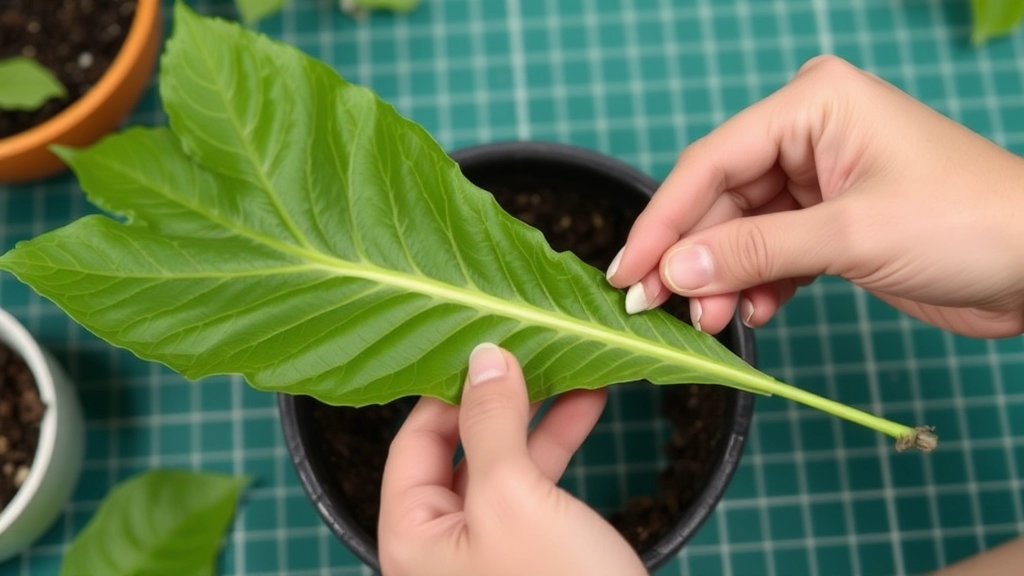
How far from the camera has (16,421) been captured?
2.26ft

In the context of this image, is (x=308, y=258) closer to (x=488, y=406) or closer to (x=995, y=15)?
(x=488, y=406)

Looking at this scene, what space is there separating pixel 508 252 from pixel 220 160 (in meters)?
0.16

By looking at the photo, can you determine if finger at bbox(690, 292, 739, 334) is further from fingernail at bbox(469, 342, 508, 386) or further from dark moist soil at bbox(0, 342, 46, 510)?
dark moist soil at bbox(0, 342, 46, 510)

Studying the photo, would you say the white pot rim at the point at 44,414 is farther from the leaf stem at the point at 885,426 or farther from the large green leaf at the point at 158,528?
the leaf stem at the point at 885,426

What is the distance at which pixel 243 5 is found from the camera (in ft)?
2.23

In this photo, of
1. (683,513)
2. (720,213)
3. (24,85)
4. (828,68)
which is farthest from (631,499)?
(24,85)

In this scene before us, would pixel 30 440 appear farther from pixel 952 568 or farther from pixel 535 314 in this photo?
pixel 952 568

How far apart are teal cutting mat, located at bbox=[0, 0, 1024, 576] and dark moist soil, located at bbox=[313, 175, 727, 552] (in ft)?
0.25

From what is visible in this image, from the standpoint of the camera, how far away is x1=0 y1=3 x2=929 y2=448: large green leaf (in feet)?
1.55

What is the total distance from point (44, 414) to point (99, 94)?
238 mm

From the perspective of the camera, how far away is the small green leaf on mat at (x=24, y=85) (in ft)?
2.23

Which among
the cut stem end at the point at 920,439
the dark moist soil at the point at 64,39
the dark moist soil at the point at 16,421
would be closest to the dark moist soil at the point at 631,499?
the cut stem end at the point at 920,439

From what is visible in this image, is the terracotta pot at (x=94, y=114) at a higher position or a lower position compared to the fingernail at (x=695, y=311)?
higher

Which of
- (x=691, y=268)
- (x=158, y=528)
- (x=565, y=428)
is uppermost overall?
(x=691, y=268)
